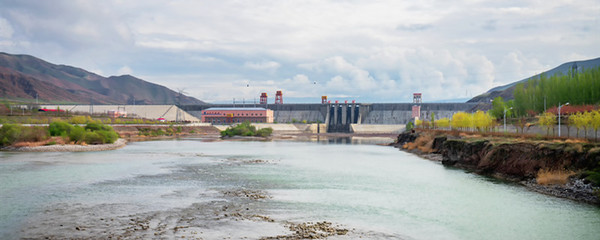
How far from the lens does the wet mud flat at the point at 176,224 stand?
18.5m

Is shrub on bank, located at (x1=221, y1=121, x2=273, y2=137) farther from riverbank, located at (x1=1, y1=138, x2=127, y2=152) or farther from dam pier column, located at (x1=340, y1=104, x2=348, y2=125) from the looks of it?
riverbank, located at (x1=1, y1=138, x2=127, y2=152)

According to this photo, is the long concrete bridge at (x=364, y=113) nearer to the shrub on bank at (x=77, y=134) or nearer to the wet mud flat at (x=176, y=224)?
the shrub on bank at (x=77, y=134)

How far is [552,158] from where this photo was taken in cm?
3094

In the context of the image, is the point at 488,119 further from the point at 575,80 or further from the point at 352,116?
the point at 352,116

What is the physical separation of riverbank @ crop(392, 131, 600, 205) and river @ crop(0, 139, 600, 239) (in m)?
1.34

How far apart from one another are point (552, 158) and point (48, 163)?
137 ft

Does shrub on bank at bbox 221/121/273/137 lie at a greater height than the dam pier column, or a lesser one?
lesser

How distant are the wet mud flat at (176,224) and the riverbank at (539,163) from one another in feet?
47.6

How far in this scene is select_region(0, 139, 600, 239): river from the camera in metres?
19.6

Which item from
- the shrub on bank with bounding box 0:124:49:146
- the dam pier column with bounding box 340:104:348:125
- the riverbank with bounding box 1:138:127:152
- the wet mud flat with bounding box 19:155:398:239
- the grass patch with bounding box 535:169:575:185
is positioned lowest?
the wet mud flat with bounding box 19:155:398:239

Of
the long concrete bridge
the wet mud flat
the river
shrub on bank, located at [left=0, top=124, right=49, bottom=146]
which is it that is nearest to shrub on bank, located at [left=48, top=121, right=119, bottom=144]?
shrub on bank, located at [left=0, top=124, right=49, bottom=146]

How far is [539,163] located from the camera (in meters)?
32.0

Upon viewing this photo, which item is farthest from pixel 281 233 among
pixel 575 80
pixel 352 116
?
pixel 352 116

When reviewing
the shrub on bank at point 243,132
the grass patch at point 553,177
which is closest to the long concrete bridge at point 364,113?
the shrub on bank at point 243,132
